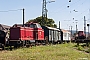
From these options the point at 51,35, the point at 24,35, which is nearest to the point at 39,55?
the point at 24,35

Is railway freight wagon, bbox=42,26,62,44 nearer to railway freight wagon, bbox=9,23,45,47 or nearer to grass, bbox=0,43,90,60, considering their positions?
railway freight wagon, bbox=9,23,45,47

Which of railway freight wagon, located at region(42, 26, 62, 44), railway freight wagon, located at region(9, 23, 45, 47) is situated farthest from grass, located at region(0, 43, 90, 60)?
railway freight wagon, located at region(42, 26, 62, 44)

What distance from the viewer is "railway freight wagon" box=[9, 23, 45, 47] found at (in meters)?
25.5

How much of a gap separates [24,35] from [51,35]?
1248cm

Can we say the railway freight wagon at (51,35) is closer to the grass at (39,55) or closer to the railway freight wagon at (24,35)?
the railway freight wagon at (24,35)

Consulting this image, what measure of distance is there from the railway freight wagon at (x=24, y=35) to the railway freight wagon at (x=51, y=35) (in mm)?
5799

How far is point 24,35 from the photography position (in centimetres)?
2677

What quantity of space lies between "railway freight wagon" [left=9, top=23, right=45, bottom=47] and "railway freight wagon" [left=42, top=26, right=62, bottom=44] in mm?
5799

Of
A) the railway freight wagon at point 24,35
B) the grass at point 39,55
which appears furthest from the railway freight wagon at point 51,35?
the grass at point 39,55

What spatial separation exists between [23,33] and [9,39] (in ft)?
5.47

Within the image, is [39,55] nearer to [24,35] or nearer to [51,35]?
[24,35]

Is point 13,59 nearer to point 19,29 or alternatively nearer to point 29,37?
point 19,29

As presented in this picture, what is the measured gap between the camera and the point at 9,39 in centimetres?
2617

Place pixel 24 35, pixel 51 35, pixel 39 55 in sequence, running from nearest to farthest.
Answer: pixel 39 55, pixel 24 35, pixel 51 35
